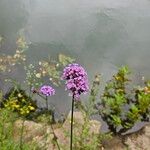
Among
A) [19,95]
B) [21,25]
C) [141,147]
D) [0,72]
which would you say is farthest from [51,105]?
[21,25]

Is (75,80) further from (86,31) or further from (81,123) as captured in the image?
(86,31)

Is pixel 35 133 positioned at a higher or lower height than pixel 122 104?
lower

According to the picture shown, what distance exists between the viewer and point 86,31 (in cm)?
716

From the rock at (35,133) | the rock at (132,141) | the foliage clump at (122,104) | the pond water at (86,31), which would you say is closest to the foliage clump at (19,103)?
the rock at (35,133)

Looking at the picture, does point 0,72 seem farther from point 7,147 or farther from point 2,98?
point 7,147

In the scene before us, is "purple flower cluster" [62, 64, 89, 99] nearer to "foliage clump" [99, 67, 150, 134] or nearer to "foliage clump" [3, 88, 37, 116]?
"foliage clump" [3, 88, 37, 116]

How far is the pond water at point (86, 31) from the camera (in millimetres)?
6469

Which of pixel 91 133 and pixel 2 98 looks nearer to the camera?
pixel 91 133

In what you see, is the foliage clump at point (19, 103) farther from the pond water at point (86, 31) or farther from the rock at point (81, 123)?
the rock at point (81, 123)

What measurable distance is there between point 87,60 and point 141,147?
1894 millimetres

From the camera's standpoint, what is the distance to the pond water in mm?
6469

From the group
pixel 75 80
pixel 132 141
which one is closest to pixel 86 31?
pixel 132 141

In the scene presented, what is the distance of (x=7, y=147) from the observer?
4.17 metres

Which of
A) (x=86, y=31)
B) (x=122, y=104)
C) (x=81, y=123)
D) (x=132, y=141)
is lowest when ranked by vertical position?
(x=132, y=141)
